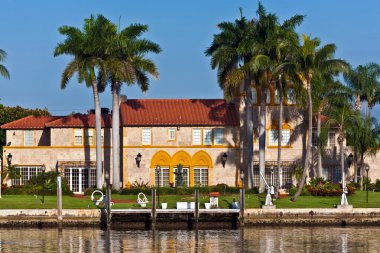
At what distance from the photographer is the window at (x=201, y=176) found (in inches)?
3216

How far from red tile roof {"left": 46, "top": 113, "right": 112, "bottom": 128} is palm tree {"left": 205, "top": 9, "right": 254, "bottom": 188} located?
10.5m

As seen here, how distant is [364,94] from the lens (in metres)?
93.4

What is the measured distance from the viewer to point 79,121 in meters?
Result: 82.6

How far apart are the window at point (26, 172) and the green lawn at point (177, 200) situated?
757cm

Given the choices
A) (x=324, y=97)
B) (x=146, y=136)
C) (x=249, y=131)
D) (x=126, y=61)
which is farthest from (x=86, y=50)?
(x=324, y=97)

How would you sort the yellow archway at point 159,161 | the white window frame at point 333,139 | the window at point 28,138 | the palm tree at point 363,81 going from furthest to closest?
the palm tree at point 363,81, the window at point 28,138, the white window frame at point 333,139, the yellow archway at point 159,161

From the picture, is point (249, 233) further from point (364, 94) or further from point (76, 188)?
point (364, 94)

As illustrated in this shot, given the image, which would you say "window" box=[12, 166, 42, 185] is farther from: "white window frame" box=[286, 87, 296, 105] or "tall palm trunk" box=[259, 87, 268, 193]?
"white window frame" box=[286, 87, 296, 105]

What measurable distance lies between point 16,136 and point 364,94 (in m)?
32.4

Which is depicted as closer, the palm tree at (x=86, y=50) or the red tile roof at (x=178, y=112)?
the palm tree at (x=86, y=50)

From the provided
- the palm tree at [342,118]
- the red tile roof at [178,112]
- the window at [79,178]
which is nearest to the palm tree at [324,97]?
the palm tree at [342,118]

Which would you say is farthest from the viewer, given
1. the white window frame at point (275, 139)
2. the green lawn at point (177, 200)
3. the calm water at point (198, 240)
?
the white window frame at point (275, 139)

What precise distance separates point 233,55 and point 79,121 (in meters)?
14.5

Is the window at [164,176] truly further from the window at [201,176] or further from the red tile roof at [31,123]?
the red tile roof at [31,123]
